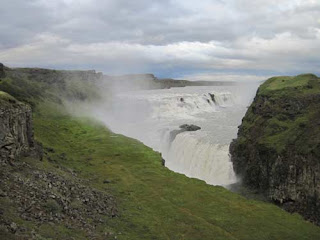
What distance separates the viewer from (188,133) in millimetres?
81562

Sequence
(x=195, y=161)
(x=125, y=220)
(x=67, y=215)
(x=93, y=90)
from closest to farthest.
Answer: (x=67, y=215), (x=125, y=220), (x=195, y=161), (x=93, y=90)

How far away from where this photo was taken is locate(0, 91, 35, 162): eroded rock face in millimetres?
34438

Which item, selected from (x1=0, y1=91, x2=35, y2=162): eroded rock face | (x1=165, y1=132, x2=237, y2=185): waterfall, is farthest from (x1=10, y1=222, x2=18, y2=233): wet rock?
(x1=165, y1=132, x2=237, y2=185): waterfall

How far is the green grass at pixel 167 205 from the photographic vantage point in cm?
3400

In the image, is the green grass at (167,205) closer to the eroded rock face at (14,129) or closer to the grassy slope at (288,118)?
the eroded rock face at (14,129)

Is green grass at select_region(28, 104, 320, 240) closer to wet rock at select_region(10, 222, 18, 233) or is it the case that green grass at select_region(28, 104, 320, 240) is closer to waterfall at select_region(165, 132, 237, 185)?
waterfall at select_region(165, 132, 237, 185)

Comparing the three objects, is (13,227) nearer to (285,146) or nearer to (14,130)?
(14,130)

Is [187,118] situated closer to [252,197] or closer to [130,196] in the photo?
[252,197]

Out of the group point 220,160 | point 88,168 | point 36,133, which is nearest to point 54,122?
point 36,133

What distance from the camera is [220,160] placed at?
209 ft

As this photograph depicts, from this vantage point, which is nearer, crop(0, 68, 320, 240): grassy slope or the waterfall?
crop(0, 68, 320, 240): grassy slope

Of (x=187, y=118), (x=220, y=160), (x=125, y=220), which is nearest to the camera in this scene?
(x=125, y=220)

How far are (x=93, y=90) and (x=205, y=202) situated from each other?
121 meters

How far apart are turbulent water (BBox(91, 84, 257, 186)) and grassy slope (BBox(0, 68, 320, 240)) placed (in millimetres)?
9925
